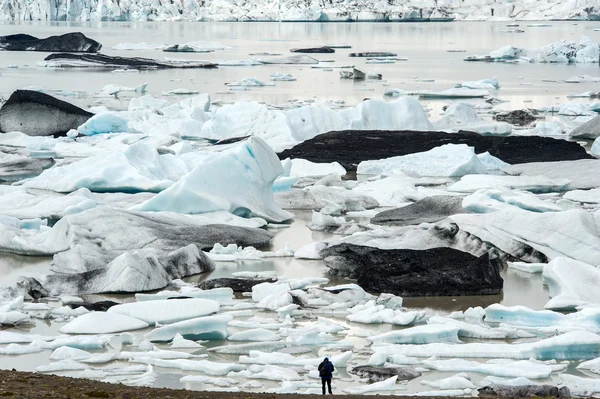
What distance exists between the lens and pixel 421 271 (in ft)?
26.3

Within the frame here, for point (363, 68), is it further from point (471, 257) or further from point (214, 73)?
point (471, 257)

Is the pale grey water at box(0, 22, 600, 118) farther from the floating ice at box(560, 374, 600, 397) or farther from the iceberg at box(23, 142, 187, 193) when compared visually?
the floating ice at box(560, 374, 600, 397)

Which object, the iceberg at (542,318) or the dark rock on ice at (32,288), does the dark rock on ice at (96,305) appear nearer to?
the dark rock on ice at (32,288)

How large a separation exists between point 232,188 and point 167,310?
11.7ft

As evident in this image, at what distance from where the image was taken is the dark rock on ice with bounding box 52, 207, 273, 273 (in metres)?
8.48

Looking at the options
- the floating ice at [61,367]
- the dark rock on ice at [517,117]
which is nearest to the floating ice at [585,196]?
the floating ice at [61,367]

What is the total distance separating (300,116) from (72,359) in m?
11.0

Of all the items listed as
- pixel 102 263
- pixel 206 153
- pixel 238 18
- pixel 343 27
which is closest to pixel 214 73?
pixel 206 153

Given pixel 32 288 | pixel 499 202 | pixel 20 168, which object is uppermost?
pixel 32 288

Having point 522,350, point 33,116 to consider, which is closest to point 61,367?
point 522,350

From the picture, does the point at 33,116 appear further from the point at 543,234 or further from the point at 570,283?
the point at 570,283

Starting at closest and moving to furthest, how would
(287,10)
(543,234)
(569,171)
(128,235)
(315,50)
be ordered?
(543,234) < (128,235) < (569,171) < (315,50) < (287,10)

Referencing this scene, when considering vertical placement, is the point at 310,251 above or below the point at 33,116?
above

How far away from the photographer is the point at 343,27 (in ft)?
222
